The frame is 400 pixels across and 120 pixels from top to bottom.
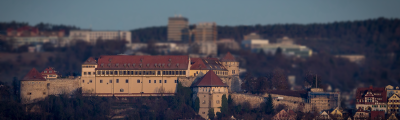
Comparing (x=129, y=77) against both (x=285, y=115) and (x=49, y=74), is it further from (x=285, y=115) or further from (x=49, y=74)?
(x=285, y=115)

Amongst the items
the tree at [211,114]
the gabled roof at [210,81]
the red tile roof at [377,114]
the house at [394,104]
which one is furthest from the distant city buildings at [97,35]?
the red tile roof at [377,114]

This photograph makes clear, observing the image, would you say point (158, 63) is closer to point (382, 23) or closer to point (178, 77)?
point (178, 77)

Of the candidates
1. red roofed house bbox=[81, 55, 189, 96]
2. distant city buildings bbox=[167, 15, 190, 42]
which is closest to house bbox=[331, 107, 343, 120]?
red roofed house bbox=[81, 55, 189, 96]

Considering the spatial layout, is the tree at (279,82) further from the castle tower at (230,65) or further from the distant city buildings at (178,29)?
the distant city buildings at (178,29)

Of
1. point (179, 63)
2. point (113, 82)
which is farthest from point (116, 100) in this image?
point (179, 63)

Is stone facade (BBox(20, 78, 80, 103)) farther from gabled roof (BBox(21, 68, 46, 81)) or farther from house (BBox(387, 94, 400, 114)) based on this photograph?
A: house (BBox(387, 94, 400, 114))

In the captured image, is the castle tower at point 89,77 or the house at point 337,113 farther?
the castle tower at point 89,77
